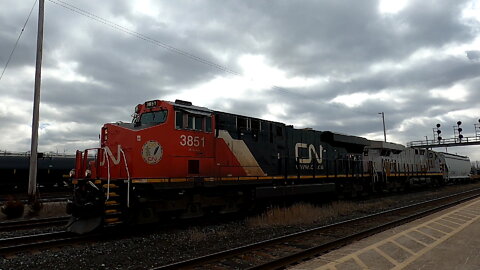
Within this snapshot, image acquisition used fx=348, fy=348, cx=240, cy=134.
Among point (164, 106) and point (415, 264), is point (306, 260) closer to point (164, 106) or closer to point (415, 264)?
point (415, 264)

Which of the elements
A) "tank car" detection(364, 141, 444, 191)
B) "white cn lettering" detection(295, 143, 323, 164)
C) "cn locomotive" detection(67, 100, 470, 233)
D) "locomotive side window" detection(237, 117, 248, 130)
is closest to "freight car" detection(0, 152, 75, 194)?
"cn locomotive" detection(67, 100, 470, 233)

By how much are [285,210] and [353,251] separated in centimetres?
515

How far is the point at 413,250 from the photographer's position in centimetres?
713

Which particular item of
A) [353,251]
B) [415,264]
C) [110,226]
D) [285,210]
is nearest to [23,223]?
[110,226]

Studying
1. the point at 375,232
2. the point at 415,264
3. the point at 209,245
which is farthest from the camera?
the point at 375,232

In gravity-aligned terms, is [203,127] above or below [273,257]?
above

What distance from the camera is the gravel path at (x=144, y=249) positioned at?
6.63 m

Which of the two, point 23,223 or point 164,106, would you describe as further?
point 23,223

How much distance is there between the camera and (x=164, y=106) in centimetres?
1008

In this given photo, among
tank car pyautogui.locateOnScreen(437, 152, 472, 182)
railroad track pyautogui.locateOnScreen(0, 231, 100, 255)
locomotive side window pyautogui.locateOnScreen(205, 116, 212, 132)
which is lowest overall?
railroad track pyautogui.locateOnScreen(0, 231, 100, 255)

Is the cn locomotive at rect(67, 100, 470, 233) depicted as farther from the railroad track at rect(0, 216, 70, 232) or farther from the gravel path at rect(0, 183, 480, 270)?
the railroad track at rect(0, 216, 70, 232)

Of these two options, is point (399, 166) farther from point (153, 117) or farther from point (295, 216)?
point (153, 117)

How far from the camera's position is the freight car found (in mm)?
22812

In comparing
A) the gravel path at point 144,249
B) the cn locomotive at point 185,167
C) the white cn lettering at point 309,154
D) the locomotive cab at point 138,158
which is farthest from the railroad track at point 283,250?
the white cn lettering at point 309,154
